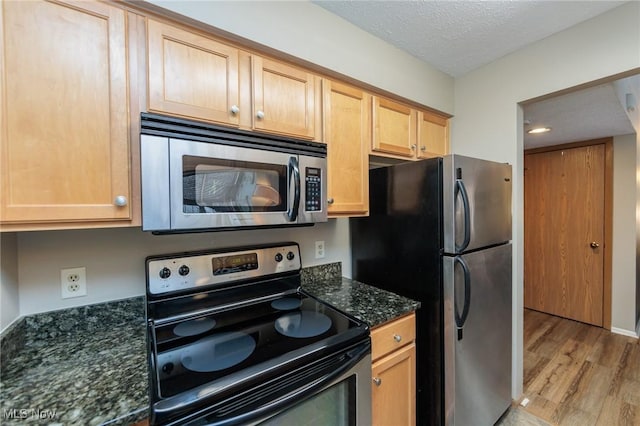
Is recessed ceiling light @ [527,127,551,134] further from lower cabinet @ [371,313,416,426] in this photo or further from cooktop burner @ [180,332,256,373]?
cooktop burner @ [180,332,256,373]

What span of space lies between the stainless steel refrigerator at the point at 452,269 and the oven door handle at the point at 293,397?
0.55 metres

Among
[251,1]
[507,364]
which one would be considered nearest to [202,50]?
[251,1]

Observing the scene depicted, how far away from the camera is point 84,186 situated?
894 mm

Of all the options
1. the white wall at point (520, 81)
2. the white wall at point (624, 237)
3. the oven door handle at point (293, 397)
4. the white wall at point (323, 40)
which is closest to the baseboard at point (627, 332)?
the white wall at point (624, 237)

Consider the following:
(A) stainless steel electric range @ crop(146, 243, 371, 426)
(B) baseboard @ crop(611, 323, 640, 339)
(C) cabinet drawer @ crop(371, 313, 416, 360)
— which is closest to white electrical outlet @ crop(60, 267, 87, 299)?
(A) stainless steel electric range @ crop(146, 243, 371, 426)

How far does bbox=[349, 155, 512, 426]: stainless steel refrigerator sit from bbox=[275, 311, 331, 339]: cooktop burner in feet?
2.03

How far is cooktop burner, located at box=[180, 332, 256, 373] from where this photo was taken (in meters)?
0.86

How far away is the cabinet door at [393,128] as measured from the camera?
5.44ft

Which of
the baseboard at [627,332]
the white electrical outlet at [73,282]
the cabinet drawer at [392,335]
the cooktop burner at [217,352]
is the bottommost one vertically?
the baseboard at [627,332]

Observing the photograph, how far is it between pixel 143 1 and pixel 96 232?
0.92 metres

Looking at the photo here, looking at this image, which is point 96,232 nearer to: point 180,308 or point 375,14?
point 180,308

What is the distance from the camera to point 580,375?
225 centimetres

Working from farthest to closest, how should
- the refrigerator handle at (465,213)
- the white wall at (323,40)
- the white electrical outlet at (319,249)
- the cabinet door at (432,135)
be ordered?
the cabinet door at (432,135), the white electrical outlet at (319,249), the refrigerator handle at (465,213), the white wall at (323,40)

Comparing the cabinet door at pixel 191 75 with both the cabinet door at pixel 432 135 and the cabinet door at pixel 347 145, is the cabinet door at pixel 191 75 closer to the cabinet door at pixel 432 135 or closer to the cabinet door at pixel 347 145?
the cabinet door at pixel 347 145
